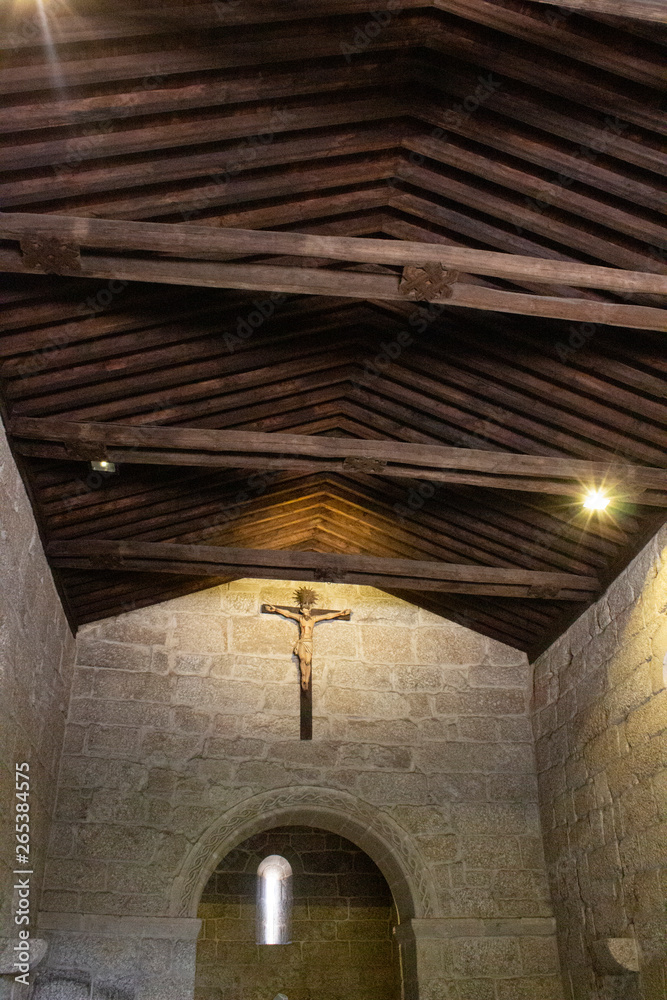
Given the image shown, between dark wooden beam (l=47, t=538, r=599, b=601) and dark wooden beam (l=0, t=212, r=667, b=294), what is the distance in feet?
9.34

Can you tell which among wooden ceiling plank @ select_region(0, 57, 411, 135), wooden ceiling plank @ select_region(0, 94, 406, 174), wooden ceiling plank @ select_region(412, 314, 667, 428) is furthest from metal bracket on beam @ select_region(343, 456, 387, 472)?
wooden ceiling plank @ select_region(0, 57, 411, 135)

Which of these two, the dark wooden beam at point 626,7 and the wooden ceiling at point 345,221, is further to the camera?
the wooden ceiling at point 345,221

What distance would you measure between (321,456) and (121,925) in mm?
4078

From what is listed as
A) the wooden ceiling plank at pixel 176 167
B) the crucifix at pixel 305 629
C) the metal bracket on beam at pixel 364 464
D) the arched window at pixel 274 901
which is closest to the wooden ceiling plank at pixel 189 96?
the wooden ceiling plank at pixel 176 167

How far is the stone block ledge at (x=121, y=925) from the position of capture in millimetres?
6422

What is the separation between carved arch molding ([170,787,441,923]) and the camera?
6906mm

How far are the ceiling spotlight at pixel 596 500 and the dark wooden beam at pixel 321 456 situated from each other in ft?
0.27

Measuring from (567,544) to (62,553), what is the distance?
12.6 feet

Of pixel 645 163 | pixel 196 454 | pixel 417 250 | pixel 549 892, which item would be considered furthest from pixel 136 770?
pixel 645 163

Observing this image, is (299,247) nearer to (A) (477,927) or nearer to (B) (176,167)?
(B) (176,167)

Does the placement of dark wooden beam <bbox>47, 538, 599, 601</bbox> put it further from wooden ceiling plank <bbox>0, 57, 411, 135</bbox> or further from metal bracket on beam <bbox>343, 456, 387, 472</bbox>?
wooden ceiling plank <bbox>0, 57, 411, 135</bbox>

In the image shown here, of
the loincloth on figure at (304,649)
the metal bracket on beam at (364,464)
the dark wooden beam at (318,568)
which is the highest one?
the metal bracket on beam at (364,464)

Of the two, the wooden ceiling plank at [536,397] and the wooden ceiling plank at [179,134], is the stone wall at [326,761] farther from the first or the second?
the wooden ceiling plank at [179,134]

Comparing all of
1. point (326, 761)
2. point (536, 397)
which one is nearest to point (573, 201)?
point (536, 397)
